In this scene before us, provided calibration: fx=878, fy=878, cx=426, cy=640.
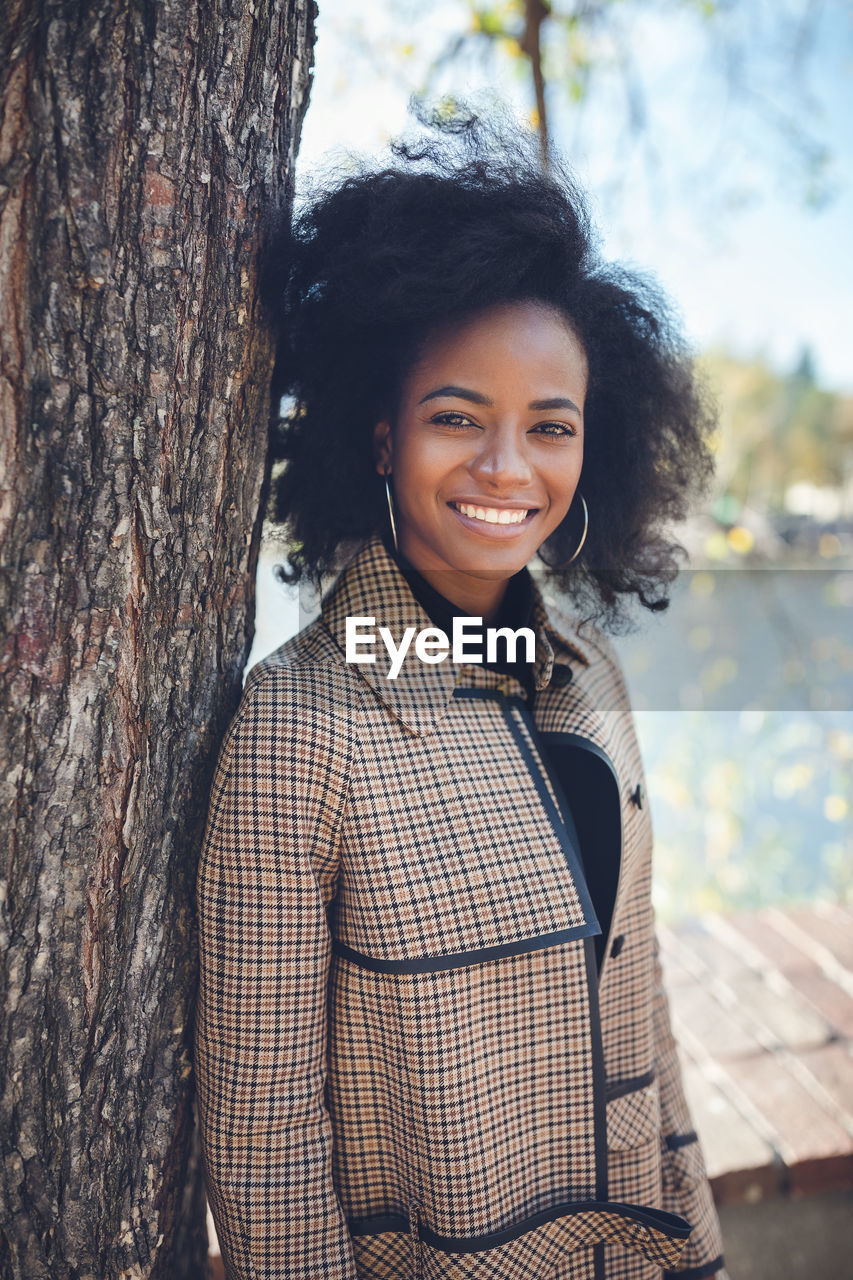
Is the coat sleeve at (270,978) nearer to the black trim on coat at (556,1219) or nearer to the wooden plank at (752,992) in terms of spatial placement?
the black trim on coat at (556,1219)

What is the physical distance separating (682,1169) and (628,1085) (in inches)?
10.6

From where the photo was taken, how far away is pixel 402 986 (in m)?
1.18

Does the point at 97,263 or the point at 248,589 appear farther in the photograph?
the point at 248,589

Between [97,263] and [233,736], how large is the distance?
1.92ft

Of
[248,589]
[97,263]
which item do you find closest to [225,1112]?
[248,589]

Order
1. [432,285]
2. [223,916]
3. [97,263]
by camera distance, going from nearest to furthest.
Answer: [97,263] → [223,916] → [432,285]

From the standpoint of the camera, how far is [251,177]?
1.16 meters

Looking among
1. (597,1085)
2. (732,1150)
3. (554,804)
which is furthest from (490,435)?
(732,1150)

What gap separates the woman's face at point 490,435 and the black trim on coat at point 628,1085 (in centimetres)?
87

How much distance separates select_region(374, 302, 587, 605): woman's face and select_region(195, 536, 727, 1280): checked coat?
14 cm

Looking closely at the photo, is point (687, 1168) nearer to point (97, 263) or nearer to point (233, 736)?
point (233, 736)

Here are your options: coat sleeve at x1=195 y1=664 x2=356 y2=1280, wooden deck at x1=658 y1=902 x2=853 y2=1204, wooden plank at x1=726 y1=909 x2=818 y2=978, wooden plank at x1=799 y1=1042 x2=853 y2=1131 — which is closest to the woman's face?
coat sleeve at x1=195 y1=664 x2=356 y2=1280

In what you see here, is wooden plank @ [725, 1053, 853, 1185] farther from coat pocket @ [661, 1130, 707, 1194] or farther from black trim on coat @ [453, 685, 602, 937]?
black trim on coat @ [453, 685, 602, 937]

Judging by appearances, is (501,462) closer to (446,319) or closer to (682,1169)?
(446,319)
